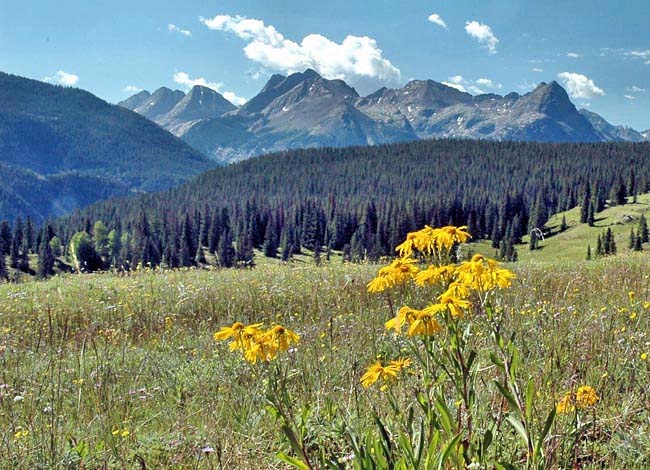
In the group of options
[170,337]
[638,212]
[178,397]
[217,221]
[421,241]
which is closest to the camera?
[421,241]

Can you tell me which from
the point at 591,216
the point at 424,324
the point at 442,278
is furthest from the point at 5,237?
the point at 424,324

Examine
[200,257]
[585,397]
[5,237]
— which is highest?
[585,397]

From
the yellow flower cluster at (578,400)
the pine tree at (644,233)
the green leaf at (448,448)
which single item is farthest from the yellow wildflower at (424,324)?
the pine tree at (644,233)

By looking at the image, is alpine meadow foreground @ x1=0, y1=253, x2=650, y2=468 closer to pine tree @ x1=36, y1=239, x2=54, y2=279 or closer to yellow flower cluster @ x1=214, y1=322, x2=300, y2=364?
yellow flower cluster @ x1=214, y1=322, x2=300, y2=364

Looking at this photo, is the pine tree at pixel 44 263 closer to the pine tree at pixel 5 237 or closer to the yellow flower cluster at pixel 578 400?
the pine tree at pixel 5 237

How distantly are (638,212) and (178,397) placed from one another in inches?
5102

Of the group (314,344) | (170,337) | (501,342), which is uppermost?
(501,342)

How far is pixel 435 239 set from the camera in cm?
285

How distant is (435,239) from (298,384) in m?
2.87

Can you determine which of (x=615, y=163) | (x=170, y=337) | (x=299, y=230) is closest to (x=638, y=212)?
(x=299, y=230)

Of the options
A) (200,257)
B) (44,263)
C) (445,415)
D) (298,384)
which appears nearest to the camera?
(445,415)

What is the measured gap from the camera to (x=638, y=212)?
113 meters

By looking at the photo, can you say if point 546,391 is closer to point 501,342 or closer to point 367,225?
point 501,342

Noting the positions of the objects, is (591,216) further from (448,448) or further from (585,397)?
(448,448)
